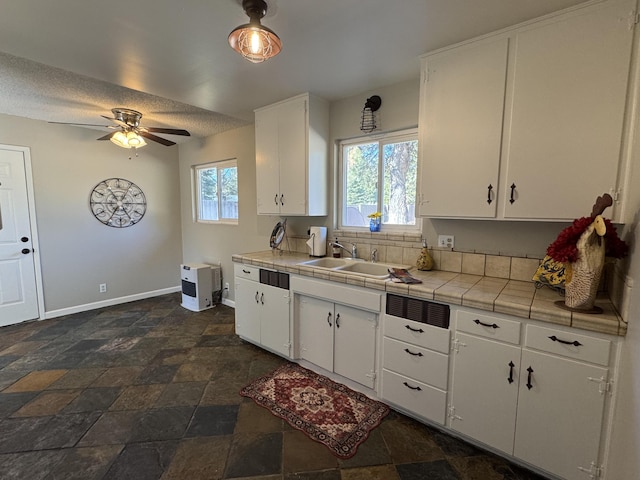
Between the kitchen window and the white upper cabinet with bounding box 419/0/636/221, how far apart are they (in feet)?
1.48

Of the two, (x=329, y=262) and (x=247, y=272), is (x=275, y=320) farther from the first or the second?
(x=329, y=262)

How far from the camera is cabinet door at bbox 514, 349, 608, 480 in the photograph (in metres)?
1.37

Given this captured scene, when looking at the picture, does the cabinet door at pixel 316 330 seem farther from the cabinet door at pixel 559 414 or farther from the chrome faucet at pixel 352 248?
the cabinet door at pixel 559 414

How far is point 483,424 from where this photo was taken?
5.47 feet

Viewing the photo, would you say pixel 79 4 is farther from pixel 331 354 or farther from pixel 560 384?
pixel 560 384

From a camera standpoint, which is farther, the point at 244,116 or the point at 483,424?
the point at 244,116

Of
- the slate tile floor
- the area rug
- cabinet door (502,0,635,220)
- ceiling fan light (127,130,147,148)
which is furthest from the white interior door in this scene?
cabinet door (502,0,635,220)

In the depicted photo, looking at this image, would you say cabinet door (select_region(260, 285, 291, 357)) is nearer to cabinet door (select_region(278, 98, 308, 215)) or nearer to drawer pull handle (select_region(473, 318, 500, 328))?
cabinet door (select_region(278, 98, 308, 215))

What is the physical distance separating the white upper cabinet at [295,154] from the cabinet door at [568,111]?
1.63m

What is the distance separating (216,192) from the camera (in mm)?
4449

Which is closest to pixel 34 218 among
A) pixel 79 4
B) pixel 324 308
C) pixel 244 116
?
pixel 244 116

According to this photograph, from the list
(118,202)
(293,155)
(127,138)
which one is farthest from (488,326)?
(118,202)

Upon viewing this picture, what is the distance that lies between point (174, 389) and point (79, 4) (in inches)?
101

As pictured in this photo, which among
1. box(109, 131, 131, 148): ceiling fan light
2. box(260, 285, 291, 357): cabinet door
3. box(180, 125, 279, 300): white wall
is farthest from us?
box(180, 125, 279, 300): white wall
